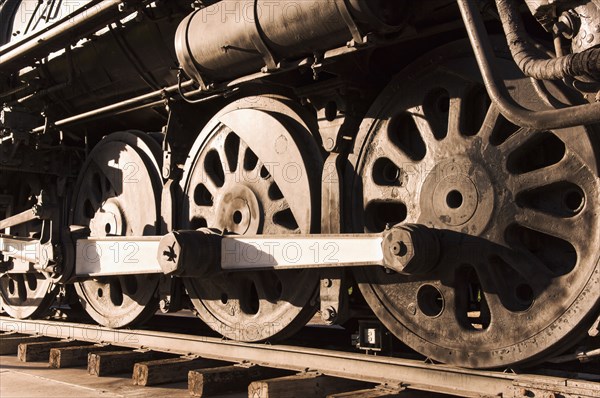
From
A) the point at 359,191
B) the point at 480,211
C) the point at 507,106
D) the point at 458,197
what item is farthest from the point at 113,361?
the point at 507,106

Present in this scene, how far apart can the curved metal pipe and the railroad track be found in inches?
48.4

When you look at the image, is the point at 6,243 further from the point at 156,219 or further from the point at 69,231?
the point at 156,219

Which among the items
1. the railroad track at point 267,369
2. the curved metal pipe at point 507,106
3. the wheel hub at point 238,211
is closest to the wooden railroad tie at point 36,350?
the railroad track at point 267,369

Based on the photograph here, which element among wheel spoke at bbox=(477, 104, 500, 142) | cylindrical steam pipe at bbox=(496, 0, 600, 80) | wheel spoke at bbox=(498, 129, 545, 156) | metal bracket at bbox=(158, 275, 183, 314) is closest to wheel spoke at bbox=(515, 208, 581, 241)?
wheel spoke at bbox=(498, 129, 545, 156)

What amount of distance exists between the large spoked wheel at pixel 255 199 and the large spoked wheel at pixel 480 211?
0.47m

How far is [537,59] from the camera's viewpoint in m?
3.32

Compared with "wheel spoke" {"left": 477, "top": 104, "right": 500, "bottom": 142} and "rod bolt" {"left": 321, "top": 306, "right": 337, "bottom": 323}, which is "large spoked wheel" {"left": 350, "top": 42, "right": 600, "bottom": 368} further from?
"rod bolt" {"left": 321, "top": 306, "right": 337, "bottom": 323}

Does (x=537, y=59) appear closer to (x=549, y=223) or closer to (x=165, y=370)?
(x=549, y=223)

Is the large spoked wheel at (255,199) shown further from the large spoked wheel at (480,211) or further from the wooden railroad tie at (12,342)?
the wooden railroad tie at (12,342)

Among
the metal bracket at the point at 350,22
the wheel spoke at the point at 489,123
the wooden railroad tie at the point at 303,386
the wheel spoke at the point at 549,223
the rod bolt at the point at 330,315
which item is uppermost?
the metal bracket at the point at 350,22

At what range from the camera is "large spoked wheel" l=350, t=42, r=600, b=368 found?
3.66 m

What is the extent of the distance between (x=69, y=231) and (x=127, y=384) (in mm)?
1900

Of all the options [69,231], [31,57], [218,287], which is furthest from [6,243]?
[218,287]

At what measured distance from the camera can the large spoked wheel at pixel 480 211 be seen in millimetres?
3658
